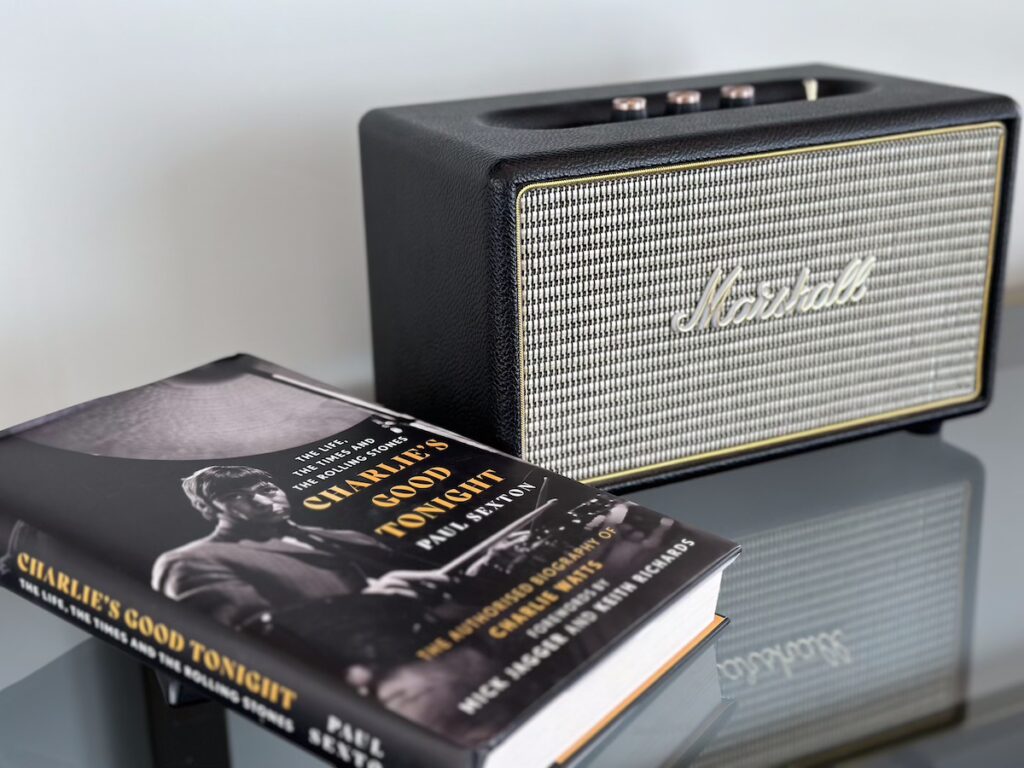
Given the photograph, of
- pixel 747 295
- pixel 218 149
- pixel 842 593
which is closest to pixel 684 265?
pixel 747 295

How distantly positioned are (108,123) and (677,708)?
19.8 inches

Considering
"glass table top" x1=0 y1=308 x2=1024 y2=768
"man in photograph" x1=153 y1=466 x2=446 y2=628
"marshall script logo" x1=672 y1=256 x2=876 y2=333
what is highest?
"marshall script logo" x1=672 y1=256 x2=876 y2=333

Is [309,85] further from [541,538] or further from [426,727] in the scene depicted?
[426,727]

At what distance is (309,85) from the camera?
815 mm

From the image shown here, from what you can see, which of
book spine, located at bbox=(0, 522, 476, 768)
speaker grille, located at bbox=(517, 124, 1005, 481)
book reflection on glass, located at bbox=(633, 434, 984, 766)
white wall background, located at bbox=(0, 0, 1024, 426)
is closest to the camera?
book spine, located at bbox=(0, 522, 476, 768)

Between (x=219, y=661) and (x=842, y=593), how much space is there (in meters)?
0.34

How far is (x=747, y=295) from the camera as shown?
0.70 meters

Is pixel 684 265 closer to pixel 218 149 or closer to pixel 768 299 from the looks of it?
pixel 768 299

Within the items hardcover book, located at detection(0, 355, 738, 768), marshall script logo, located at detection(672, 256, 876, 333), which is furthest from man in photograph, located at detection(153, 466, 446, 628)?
marshall script logo, located at detection(672, 256, 876, 333)

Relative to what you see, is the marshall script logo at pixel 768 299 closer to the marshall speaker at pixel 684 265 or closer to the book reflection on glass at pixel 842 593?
the marshall speaker at pixel 684 265

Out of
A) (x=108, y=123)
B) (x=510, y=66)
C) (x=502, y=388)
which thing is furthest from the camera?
(x=510, y=66)

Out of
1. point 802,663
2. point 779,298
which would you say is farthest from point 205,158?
point 802,663

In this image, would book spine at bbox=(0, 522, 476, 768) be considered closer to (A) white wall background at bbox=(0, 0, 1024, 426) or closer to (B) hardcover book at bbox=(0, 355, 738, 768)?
(B) hardcover book at bbox=(0, 355, 738, 768)

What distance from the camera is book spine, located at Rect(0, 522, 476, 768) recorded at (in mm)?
435
